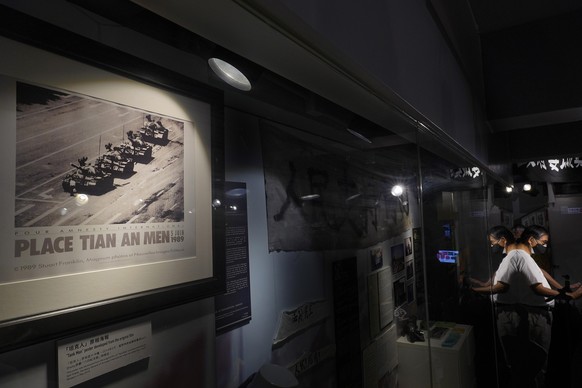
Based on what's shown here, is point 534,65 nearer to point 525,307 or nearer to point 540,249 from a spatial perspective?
point 540,249

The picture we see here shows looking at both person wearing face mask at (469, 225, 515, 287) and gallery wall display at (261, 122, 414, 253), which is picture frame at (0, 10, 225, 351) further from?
person wearing face mask at (469, 225, 515, 287)

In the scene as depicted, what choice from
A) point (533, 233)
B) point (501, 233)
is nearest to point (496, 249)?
point (501, 233)

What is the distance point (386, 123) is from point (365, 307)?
721 millimetres

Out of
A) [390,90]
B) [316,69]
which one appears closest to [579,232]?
[390,90]

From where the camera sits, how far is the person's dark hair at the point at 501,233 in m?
3.34

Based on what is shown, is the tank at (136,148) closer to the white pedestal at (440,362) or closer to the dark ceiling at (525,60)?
the white pedestal at (440,362)

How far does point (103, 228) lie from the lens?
59cm

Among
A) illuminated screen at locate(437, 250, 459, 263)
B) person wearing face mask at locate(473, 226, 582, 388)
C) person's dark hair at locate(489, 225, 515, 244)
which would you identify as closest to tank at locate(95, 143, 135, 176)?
illuminated screen at locate(437, 250, 459, 263)

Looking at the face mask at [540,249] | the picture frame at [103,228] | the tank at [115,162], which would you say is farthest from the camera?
the face mask at [540,249]

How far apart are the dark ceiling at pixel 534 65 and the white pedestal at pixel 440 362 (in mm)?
1848

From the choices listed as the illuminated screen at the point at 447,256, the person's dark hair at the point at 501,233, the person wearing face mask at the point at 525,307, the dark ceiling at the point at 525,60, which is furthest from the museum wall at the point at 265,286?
the person wearing face mask at the point at 525,307

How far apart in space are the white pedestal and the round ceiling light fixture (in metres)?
1.29

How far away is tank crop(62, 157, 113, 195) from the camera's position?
1.82 ft

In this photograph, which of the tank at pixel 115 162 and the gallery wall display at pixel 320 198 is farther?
the gallery wall display at pixel 320 198
